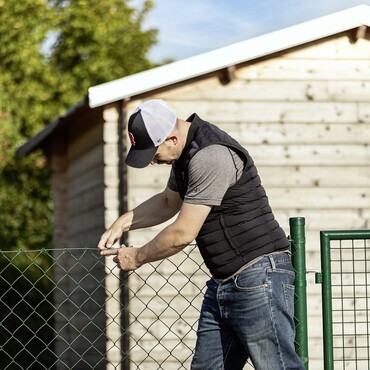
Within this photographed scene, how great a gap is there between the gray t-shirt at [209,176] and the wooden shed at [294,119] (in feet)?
15.7

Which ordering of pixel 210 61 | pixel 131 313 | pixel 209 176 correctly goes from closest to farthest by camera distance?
1. pixel 209 176
2. pixel 131 313
3. pixel 210 61

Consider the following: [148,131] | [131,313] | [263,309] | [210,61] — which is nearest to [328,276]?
[263,309]

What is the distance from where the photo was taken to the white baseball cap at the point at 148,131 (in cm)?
448

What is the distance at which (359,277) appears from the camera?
9.38 meters

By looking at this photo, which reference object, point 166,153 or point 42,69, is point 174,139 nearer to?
point 166,153

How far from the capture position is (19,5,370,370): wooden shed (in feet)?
30.8

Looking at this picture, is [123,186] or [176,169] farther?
[123,186]

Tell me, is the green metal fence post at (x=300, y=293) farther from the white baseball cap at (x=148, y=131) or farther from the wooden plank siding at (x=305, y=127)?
the wooden plank siding at (x=305, y=127)

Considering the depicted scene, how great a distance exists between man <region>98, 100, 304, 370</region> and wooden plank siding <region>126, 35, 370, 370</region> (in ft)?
15.3

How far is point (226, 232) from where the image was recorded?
182 inches

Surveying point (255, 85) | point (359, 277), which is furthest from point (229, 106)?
point (359, 277)

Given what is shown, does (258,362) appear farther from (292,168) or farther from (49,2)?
(49,2)

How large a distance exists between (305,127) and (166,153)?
5.21 m

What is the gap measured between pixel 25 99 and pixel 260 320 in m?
16.4
